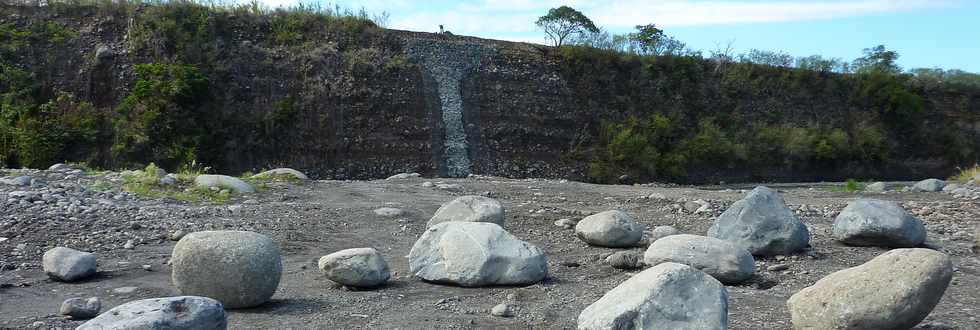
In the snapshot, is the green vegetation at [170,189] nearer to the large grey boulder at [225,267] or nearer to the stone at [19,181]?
the stone at [19,181]

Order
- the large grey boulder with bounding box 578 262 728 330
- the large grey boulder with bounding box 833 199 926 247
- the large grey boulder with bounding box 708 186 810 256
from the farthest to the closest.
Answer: the large grey boulder with bounding box 833 199 926 247
the large grey boulder with bounding box 708 186 810 256
the large grey boulder with bounding box 578 262 728 330

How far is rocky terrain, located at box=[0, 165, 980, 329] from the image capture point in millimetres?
4969

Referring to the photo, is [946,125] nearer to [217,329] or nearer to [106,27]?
[106,27]

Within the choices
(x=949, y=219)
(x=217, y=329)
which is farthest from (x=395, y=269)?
(x=949, y=219)

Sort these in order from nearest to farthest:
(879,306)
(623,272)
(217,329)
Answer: (217,329) → (879,306) → (623,272)

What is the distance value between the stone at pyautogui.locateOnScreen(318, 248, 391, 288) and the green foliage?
1557 centimetres

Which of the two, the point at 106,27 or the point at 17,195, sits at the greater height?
the point at 106,27

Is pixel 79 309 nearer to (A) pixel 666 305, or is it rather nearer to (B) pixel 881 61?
(A) pixel 666 305

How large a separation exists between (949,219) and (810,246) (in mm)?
3930

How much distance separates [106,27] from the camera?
72.8ft

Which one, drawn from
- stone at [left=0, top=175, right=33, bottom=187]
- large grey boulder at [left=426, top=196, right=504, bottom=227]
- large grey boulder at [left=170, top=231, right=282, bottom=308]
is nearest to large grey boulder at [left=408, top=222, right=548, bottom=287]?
large grey boulder at [left=170, top=231, right=282, bottom=308]

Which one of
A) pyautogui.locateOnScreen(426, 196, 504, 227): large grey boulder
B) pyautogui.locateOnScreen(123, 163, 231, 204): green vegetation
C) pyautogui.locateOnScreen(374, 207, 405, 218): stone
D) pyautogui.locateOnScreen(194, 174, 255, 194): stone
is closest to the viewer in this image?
pyautogui.locateOnScreen(426, 196, 504, 227): large grey boulder

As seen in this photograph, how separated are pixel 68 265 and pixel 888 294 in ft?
18.7

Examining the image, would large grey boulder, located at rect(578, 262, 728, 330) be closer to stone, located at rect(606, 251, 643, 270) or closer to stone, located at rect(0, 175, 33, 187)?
stone, located at rect(606, 251, 643, 270)
